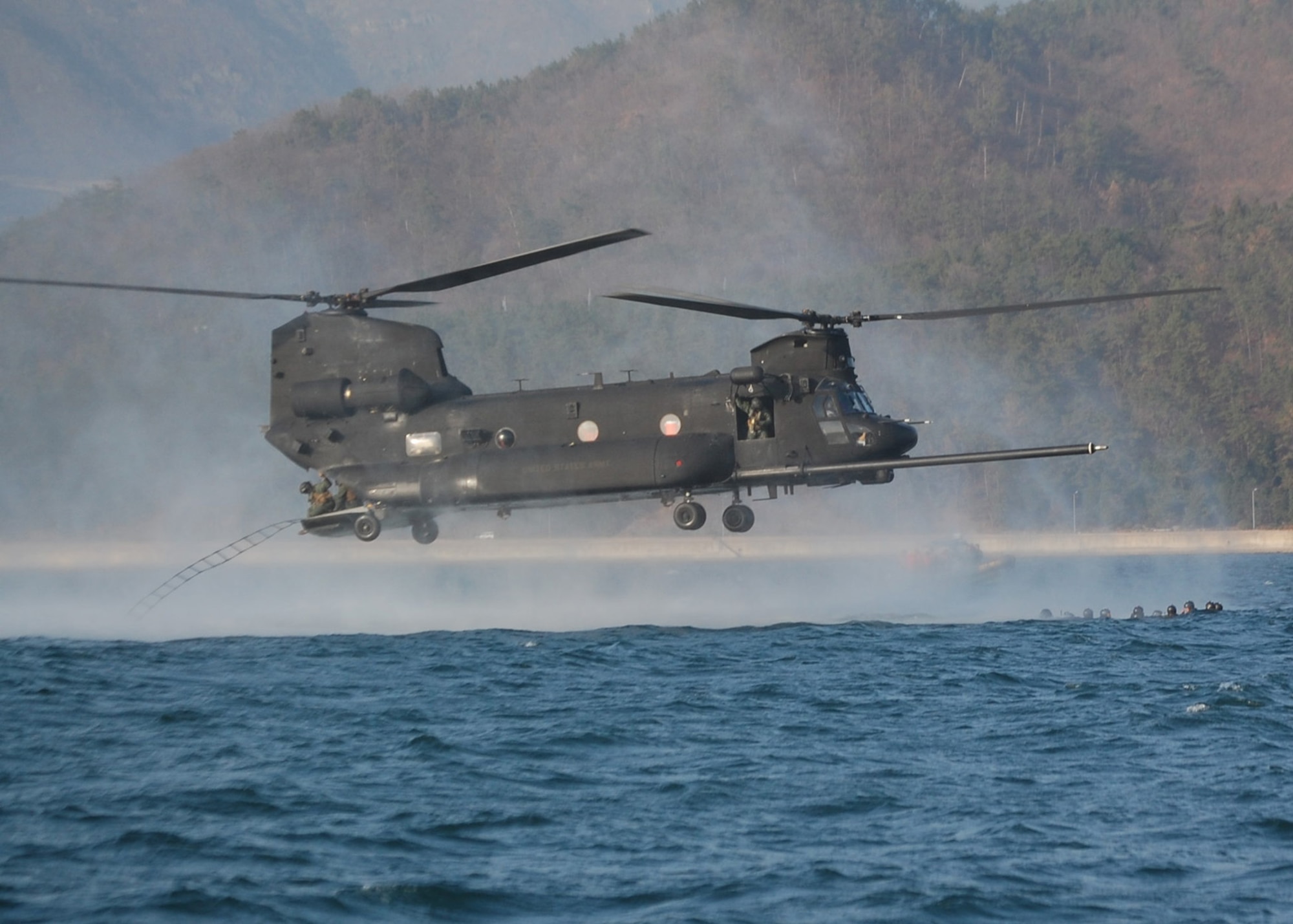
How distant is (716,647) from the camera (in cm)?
3253

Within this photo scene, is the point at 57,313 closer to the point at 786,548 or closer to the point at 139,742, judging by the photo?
the point at 786,548

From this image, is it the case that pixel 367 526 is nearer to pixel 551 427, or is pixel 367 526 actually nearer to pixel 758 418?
pixel 551 427

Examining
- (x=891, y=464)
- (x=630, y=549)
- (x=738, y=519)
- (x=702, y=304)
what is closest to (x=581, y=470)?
(x=738, y=519)

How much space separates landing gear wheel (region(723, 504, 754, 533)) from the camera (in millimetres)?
27844

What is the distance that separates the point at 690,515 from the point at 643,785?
10477 mm

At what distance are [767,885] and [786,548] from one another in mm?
92607

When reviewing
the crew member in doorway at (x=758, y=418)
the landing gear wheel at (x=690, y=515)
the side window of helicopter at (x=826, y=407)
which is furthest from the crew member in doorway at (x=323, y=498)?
the side window of helicopter at (x=826, y=407)

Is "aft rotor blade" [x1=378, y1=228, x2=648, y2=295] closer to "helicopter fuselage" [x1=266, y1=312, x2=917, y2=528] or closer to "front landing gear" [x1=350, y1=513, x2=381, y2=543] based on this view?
"helicopter fuselage" [x1=266, y1=312, x2=917, y2=528]

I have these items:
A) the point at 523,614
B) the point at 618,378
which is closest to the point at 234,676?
the point at 523,614

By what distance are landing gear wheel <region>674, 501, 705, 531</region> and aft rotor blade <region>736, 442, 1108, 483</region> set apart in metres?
0.92

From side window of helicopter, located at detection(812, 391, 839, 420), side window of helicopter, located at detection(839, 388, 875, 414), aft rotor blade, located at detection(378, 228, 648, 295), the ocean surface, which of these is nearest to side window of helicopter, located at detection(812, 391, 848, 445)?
side window of helicopter, located at detection(812, 391, 839, 420)

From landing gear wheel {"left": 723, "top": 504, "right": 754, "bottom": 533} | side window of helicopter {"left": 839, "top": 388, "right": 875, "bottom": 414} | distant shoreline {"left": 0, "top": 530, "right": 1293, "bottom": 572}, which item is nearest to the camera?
side window of helicopter {"left": 839, "top": 388, "right": 875, "bottom": 414}

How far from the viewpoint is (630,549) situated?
10712cm

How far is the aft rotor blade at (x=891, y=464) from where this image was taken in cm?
2498
